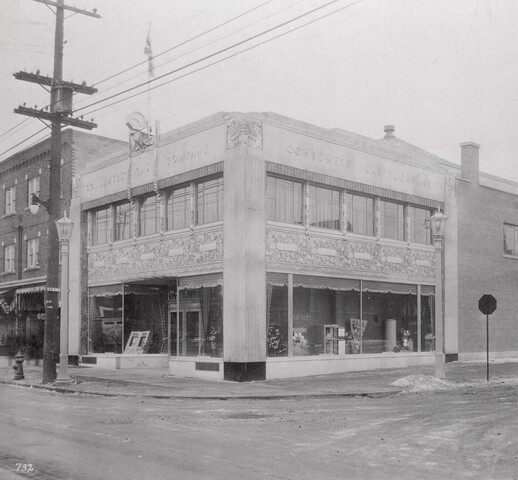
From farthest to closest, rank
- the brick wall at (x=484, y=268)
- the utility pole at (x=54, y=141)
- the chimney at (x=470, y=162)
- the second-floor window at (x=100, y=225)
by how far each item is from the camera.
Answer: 1. the chimney at (x=470, y=162)
2. the brick wall at (x=484, y=268)
3. the second-floor window at (x=100, y=225)
4. the utility pole at (x=54, y=141)

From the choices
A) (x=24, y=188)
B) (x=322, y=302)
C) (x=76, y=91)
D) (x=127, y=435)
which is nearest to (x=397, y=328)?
(x=322, y=302)

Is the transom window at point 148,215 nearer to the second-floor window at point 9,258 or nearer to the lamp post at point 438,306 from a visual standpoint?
the lamp post at point 438,306

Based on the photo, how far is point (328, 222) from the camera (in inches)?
965

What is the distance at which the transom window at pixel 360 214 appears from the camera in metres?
25.4

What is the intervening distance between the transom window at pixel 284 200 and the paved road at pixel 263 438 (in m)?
7.58

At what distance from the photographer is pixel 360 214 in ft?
84.9

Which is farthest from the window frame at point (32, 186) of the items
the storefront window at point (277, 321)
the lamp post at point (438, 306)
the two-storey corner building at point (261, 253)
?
the lamp post at point (438, 306)

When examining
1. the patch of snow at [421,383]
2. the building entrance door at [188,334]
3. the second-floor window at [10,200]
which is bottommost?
the patch of snow at [421,383]

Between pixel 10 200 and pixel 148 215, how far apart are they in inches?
538

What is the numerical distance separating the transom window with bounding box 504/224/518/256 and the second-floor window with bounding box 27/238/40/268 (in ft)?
71.3

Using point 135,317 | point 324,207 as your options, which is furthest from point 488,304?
point 135,317

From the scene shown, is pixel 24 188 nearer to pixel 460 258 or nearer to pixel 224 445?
pixel 460 258

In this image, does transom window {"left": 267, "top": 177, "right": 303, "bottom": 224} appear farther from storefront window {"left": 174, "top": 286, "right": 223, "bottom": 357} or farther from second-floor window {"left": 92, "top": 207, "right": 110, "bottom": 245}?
second-floor window {"left": 92, "top": 207, "right": 110, "bottom": 245}

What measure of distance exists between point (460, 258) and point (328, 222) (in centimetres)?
796
